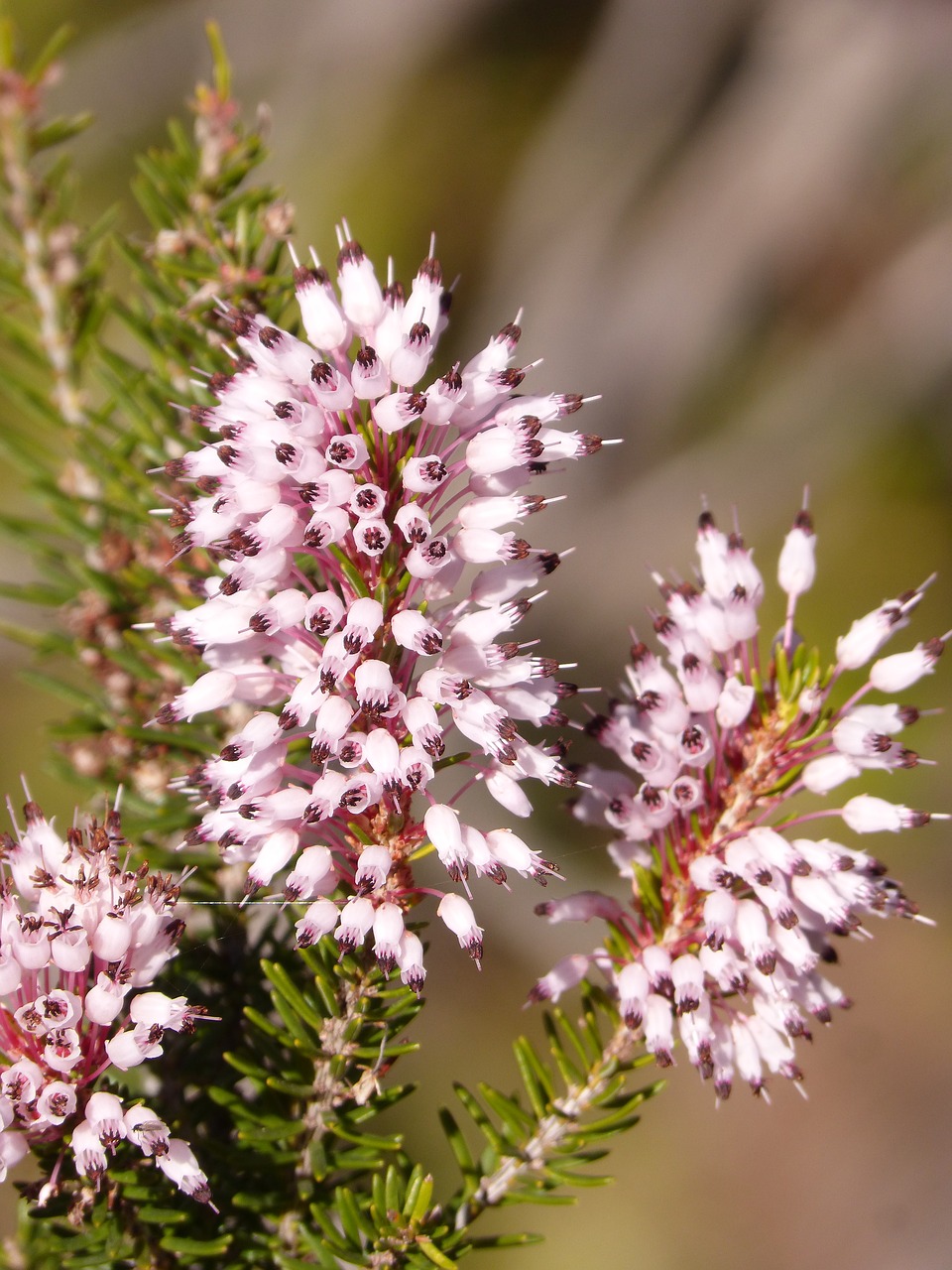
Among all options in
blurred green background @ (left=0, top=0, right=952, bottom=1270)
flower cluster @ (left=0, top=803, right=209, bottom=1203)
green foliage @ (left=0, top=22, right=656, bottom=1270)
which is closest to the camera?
flower cluster @ (left=0, top=803, right=209, bottom=1203)

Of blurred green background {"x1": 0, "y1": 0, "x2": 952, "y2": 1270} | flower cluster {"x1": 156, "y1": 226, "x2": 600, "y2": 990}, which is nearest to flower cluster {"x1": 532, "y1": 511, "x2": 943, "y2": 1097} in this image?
flower cluster {"x1": 156, "y1": 226, "x2": 600, "y2": 990}

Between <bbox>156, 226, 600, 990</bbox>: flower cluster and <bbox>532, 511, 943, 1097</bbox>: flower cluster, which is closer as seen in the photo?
<bbox>156, 226, 600, 990</bbox>: flower cluster

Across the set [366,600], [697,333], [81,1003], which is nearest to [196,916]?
[81,1003]

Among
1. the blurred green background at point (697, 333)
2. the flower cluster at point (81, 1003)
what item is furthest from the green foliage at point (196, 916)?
the blurred green background at point (697, 333)

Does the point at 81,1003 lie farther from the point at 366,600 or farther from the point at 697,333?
the point at 697,333

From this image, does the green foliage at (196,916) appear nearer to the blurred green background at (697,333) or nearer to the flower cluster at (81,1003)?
the flower cluster at (81,1003)

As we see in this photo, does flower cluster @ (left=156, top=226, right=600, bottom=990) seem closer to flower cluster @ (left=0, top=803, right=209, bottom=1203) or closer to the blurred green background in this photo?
flower cluster @ (left=0, top=803, right=209, bottom=1203)

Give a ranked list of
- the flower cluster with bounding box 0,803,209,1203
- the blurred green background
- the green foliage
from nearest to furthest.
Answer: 1. the flower cluster with bounding box 0,803,209,1203
2. the green foliage
3. the blurred green background
